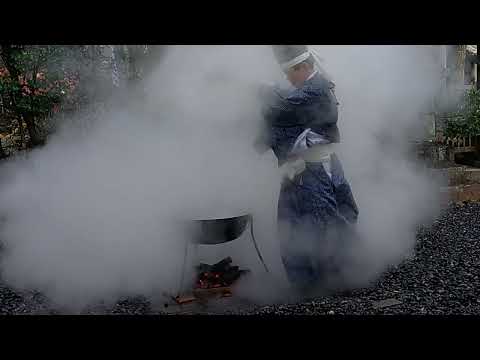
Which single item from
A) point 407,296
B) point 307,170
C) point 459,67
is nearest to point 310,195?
point 307,170

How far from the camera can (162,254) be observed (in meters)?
4.35

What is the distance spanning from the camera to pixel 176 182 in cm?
452

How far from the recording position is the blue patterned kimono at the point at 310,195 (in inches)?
146

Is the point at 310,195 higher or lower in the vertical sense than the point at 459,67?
lower

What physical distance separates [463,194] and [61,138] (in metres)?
4.98

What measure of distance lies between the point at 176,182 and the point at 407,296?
2.10 m

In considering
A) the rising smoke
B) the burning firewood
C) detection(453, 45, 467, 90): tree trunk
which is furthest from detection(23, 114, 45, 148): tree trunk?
detection(453, 45, 467, 90): tree trunk

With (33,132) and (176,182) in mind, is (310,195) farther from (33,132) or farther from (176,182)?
(33,132)

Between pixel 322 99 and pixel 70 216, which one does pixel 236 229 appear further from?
pixel 70 216

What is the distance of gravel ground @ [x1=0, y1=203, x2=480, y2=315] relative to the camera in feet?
12.4

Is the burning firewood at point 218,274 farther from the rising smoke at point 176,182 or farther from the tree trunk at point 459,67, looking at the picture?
the tree trunk at point 459,67

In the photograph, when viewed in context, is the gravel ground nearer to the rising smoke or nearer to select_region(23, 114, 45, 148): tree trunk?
the rising smoke

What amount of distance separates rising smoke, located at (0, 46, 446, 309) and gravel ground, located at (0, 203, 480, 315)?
0.16 metres
